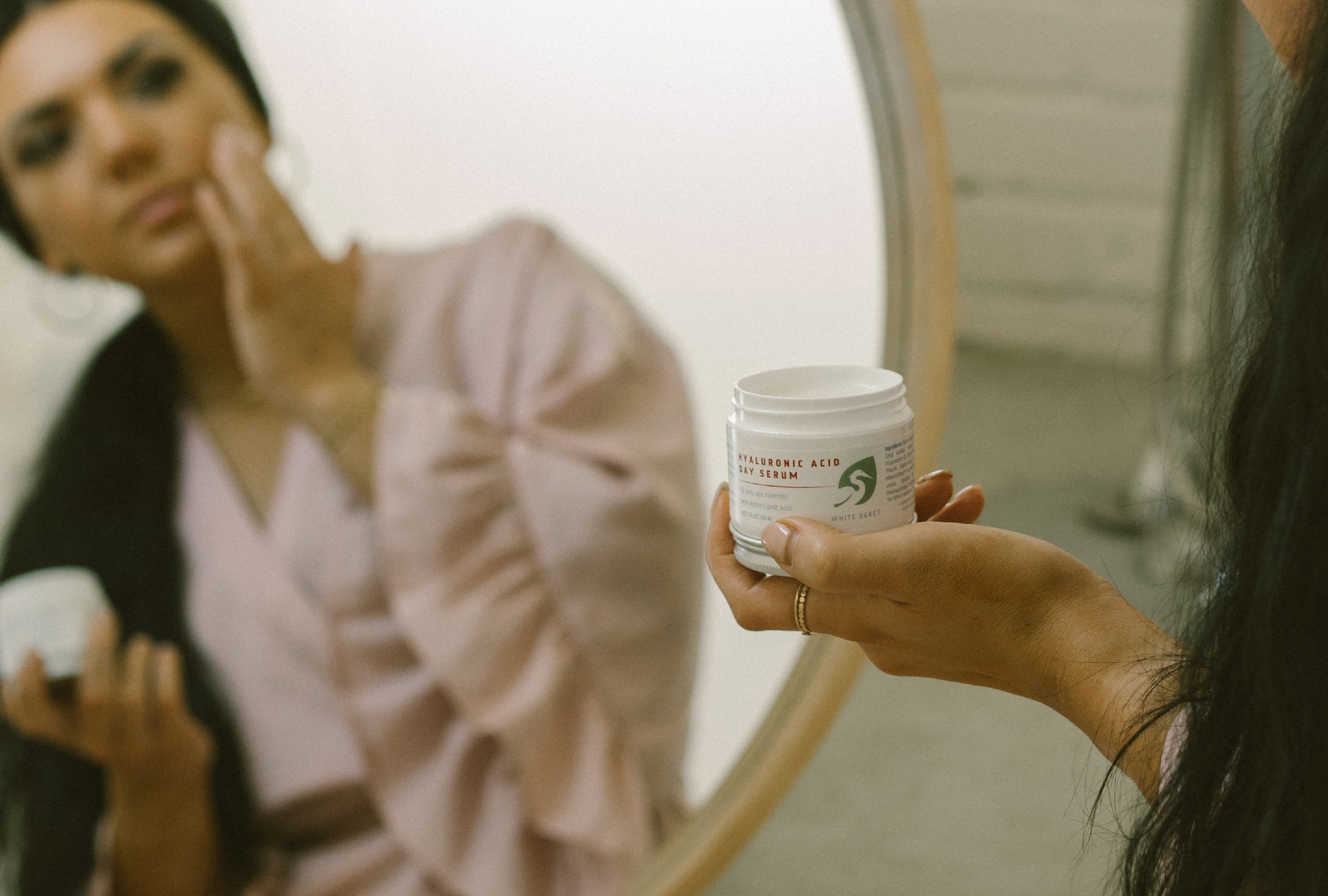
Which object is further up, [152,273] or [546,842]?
[152,273]

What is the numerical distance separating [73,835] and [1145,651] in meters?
0.45

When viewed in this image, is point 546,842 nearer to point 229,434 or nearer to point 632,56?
point 229,434

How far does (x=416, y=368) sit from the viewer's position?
50cm

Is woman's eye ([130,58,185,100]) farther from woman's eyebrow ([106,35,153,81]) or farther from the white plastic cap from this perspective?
the white plastic cap

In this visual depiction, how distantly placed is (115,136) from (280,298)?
0.09m

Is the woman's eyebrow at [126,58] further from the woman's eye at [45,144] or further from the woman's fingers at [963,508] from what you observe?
the woman's fingers at [963,508]

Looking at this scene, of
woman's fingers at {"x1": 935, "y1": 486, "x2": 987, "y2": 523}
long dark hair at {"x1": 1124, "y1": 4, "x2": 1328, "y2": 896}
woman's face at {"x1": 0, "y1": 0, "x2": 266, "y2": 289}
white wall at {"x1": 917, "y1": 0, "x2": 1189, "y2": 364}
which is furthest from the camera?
white wall at {"x1": 917, "y1": 0, "x2": 1189, "y2": 364}

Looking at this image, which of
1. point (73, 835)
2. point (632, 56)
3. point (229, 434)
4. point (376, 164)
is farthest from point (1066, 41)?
point (73, 835)

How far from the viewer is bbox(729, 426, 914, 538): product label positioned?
28 cm

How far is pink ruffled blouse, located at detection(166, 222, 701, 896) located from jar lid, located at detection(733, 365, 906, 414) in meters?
0.21

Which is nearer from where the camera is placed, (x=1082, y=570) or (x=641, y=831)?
(x=1082, y=570)

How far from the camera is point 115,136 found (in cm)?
46

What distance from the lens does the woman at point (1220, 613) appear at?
0.22 meters

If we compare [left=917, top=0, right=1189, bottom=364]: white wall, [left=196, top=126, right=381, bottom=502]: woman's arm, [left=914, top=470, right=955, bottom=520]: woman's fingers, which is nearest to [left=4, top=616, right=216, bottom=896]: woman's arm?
[left=196, top=126, right=381, bottom=502]: woman's arm
